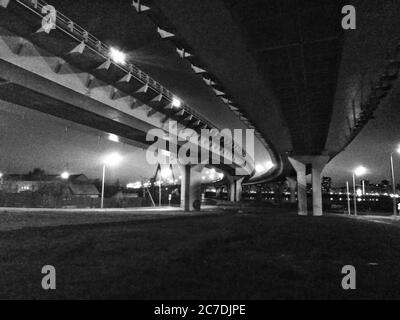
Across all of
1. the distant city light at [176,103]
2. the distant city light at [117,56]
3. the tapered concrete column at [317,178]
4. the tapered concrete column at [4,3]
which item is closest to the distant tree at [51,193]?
the distant city light at [176,103]

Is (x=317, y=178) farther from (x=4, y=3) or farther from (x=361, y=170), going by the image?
(x=4, y=3)

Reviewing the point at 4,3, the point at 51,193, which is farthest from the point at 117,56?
the point at 51,193

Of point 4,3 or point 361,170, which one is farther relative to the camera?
point 361,170

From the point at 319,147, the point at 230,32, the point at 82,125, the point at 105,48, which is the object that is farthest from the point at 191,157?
the point at 230,32

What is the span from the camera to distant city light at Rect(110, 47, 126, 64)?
20578mm

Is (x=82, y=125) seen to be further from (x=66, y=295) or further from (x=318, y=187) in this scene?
(x=318, y=187)

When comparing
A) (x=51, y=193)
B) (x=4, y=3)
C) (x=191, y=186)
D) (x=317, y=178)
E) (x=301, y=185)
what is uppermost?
(x=4, y=3)

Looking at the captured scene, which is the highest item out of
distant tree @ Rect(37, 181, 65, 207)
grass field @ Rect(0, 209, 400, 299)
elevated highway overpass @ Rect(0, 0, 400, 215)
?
elevated highway overpass @ Rect(0, 0, 400, 215)

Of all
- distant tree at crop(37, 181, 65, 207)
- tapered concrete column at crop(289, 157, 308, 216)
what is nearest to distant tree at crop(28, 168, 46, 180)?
distant tree at crop(37, 181, 65, 207)

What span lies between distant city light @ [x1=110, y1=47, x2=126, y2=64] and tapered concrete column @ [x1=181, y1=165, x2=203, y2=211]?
98.4 ft

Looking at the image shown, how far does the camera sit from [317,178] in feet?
158

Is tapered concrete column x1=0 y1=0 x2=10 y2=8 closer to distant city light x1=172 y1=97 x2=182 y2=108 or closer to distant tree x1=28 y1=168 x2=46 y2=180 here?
distant city light x1=172 y1=97 x2=182 y2=108

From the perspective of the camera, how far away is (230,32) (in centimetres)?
1155

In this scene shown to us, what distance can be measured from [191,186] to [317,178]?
1922cm
